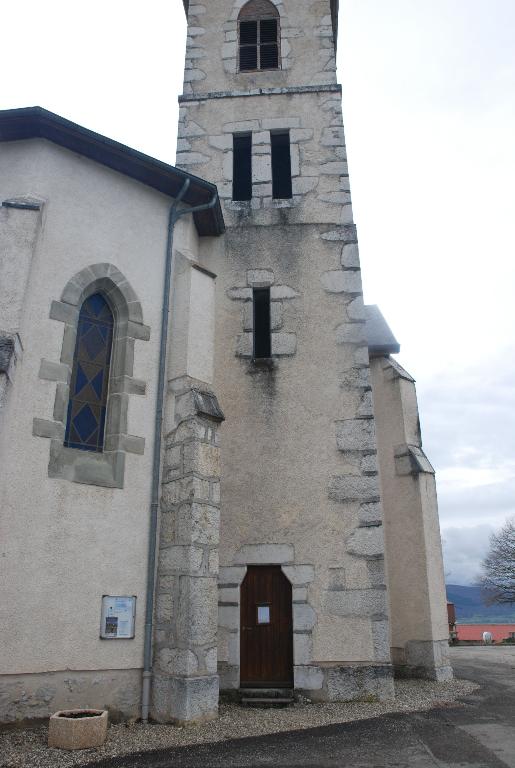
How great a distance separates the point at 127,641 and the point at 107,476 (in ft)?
5.83

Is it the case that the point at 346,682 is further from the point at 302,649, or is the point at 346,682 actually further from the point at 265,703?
the point at 265,703

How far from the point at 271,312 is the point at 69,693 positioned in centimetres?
Answer: 583

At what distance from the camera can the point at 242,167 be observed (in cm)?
1089

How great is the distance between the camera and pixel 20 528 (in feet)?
19.3

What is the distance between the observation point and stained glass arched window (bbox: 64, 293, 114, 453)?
679 cm

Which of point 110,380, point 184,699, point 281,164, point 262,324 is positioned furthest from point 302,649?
point 281,164

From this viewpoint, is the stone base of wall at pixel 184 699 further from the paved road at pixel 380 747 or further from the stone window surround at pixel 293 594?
the stone window surround at pixel 293 594

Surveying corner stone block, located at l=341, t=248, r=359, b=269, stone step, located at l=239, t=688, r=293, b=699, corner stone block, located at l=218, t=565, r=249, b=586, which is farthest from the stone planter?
corner stone block, located at l=341, t=248, r=359, b=269

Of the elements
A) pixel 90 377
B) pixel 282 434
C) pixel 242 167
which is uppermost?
pixel 242 167

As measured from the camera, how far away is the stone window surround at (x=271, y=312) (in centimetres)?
914

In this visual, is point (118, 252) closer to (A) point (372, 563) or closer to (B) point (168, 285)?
(B) point (168, 285)

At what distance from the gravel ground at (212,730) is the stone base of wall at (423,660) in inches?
40.9

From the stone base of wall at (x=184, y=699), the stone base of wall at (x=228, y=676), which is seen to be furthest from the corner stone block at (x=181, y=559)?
the stone base of wall at (x=228, y=676)

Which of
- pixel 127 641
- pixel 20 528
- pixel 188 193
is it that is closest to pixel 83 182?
pixel 188 193
